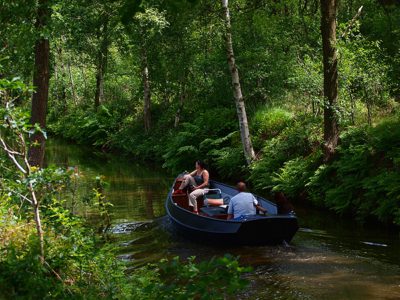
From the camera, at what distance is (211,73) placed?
22.6 m

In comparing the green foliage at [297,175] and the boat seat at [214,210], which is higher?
the green foliage at [297,175]

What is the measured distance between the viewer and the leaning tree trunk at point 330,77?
15.4 meters

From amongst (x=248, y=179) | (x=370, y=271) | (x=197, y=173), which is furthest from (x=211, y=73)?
(x=370, y=271)

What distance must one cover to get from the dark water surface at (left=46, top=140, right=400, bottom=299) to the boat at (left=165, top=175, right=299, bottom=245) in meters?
0.21

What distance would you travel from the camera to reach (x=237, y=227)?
37.7 ft

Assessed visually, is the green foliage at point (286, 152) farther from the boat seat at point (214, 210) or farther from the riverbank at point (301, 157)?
the boat seat at point (214, 210)

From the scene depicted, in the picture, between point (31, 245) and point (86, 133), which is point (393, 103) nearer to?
point (31, 245)

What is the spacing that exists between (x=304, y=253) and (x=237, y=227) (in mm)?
1530

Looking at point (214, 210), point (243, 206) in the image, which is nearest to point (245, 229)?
point (243, 206)

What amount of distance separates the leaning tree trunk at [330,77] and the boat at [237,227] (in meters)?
3.50

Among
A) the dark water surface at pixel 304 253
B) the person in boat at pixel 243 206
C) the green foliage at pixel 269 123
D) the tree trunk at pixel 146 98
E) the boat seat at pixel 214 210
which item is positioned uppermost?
the tree trunk at pixel 146 98

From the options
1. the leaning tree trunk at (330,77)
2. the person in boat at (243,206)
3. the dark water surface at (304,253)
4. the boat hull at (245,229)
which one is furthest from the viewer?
the leaning tree trunk at (330,77)

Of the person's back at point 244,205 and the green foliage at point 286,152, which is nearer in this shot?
the person's back at point 244,205

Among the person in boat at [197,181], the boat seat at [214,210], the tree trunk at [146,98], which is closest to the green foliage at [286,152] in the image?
the person in boat at [197,181]
